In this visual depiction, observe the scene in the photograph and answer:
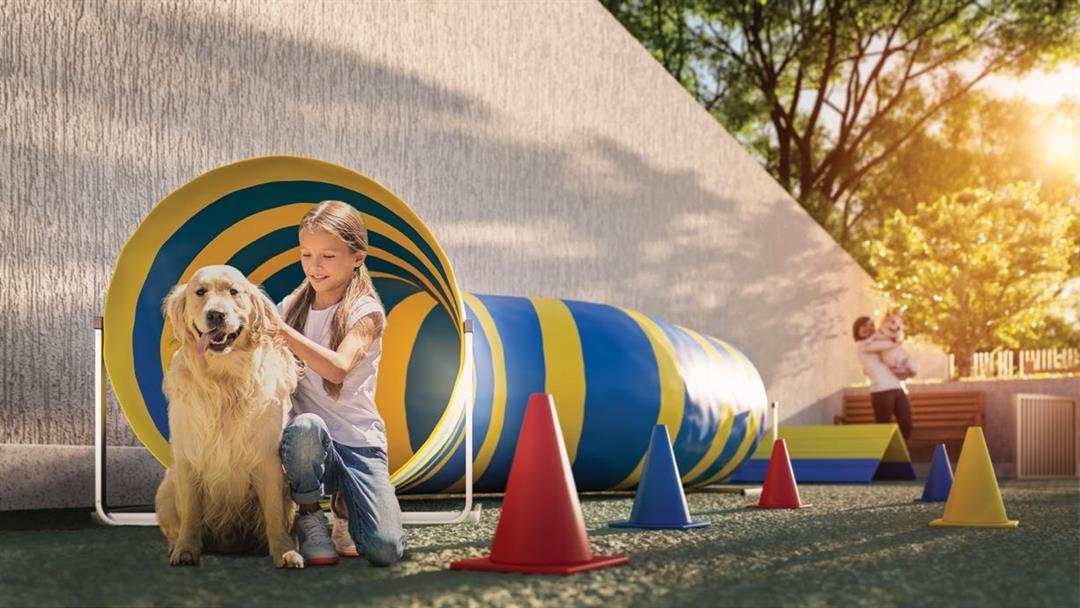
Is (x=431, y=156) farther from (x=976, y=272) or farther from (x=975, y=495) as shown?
(x=976, y=272)

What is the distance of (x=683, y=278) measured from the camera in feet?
37.6

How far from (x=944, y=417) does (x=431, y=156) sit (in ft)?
24.3

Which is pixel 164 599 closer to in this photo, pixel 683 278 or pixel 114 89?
pixel 114 89

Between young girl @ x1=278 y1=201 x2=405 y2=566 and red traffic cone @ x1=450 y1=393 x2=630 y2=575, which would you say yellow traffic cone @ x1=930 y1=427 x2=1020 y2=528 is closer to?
red traffic cone @ x1=450 y1=393 x2=630 y2=575

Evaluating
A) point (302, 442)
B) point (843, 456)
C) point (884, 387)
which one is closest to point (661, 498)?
point (302, 442)

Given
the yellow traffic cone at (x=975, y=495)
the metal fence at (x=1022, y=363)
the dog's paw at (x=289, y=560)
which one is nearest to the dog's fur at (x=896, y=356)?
the metal fence at (x=1022, y=363)

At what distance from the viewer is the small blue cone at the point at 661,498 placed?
4.59 metres

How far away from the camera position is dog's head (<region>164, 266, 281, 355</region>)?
10.2 ft

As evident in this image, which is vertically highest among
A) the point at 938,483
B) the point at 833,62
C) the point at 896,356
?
the point at 833,62

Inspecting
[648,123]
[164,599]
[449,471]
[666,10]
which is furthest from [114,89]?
[666,10]

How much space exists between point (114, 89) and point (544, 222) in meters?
4.11

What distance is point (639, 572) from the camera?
312cm

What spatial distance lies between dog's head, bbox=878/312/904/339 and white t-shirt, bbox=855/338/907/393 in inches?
4.3

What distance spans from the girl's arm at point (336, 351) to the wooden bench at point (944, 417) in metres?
10.3
